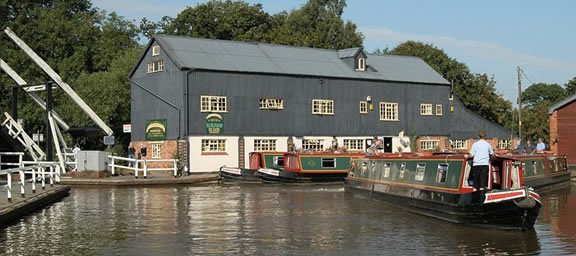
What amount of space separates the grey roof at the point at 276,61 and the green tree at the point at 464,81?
603 inches

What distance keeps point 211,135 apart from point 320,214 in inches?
857

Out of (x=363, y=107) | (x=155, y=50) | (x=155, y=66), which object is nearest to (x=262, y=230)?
(x=155, y=66)

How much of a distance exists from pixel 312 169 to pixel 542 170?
10.6 metres

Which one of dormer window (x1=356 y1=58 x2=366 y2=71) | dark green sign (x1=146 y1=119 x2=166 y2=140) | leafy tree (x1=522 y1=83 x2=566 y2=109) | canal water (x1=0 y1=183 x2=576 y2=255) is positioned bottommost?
canal water (x1=0 y1=183 x2=576 y2=255)

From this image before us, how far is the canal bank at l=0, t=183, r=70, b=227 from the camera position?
2008 cm

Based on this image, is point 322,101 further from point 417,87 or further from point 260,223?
point 260,223

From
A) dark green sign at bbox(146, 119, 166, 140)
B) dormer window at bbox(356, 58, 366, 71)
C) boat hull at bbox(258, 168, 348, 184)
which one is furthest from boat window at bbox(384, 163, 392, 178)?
dormer window at bbox(356, 58, 366, 71)

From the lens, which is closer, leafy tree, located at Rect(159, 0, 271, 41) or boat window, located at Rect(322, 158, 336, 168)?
boat window, located at Rect(322, 158, 336, 168)

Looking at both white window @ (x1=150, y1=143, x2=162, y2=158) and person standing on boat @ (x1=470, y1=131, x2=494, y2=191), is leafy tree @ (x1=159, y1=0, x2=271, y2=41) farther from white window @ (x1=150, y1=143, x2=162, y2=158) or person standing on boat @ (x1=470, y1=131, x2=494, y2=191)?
person standing on boat @ (x1=470, y1=131, x2=494, y2=191)

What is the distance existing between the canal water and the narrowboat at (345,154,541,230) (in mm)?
343

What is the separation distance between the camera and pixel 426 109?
5388cm

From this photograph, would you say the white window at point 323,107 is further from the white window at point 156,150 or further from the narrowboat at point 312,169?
the narrowboat at point 312,169

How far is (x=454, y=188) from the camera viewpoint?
20.1 m

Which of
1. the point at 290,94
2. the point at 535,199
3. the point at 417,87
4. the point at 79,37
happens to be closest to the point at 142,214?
the point at 535,199
